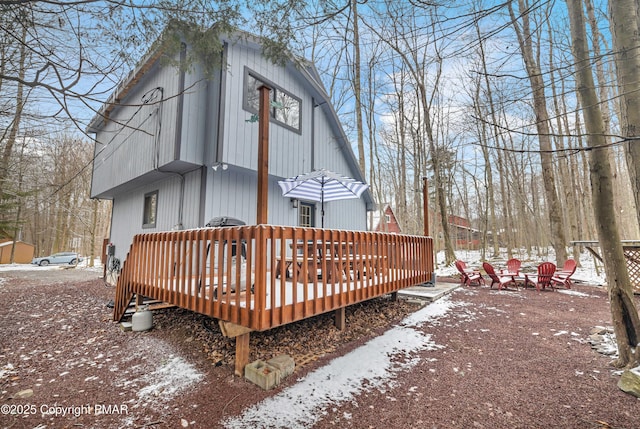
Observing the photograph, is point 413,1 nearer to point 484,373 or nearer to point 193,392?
point 484,373

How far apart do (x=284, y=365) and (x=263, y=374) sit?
283mm

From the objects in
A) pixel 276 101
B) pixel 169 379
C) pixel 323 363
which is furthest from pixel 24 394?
pixel 276 101

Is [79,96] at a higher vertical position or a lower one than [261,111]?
lower

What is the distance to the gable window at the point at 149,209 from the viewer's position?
8139 mm

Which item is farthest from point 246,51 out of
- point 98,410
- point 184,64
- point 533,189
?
point 533,189

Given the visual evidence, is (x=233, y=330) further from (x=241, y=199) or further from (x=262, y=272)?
(x=241, y=199)

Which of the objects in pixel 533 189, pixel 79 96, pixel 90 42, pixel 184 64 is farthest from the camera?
pixel 533 189

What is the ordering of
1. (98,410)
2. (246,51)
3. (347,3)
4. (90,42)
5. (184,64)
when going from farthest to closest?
(246,51)
(184,64)
(90,42)
(347,3)
(98,410)

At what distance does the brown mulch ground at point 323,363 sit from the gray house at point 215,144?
2.86m

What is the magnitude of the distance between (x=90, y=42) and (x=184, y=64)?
3.31 feet

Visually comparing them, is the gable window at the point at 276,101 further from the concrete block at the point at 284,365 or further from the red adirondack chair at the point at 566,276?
the red adirondack chair at the point at 566,276

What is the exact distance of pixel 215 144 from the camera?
604 centimetres

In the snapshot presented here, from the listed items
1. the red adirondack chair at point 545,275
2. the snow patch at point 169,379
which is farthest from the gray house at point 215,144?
the red adirondack chair at point 545,275

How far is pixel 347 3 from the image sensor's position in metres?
2.77
